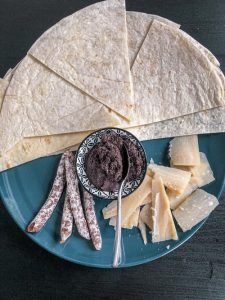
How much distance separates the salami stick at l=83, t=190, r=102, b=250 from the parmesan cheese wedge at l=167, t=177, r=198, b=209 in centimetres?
37

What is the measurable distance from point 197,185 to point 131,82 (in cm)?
57

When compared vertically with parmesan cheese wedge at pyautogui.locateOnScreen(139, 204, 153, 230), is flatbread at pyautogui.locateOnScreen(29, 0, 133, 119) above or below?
above

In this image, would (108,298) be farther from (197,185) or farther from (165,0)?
(165,0)

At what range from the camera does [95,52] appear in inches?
77.3

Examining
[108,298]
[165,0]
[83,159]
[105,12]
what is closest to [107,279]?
[108,298]

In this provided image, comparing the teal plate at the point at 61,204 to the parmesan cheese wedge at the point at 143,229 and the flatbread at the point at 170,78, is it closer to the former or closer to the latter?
the parmesan cheese wedge at the point at 143,229

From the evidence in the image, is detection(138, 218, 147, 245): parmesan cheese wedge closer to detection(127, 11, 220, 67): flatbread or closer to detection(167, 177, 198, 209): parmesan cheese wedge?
detection(167, 177, 198, 209): parmesan cheese wedge

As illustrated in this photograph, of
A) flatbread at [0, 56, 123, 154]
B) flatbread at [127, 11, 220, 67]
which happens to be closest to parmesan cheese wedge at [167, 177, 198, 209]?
flatbread at [0, 56, 123, 154]

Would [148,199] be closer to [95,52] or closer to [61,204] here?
[61,204]

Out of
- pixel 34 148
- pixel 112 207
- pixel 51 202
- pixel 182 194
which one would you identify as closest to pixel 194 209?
pixel 182 194

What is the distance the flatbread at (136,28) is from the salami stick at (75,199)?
22.5 inches

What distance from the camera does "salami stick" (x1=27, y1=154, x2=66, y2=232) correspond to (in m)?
1.94

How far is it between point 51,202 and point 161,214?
0.52 meters

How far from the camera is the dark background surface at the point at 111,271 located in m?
2.04
